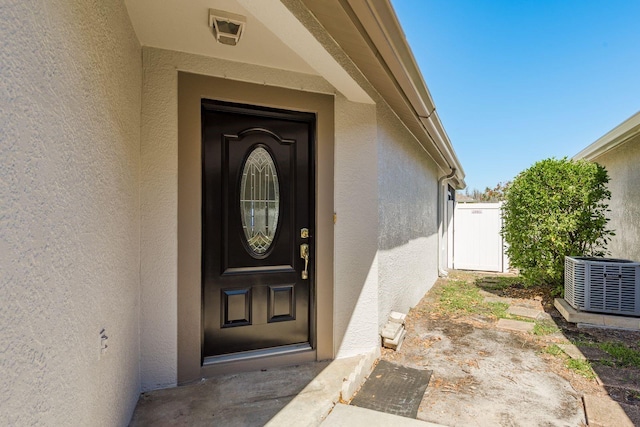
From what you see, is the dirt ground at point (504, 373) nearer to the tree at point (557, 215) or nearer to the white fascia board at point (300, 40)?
the tree at point (557, 215)

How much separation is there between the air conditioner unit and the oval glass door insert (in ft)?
16.9

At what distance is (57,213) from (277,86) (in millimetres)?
2627

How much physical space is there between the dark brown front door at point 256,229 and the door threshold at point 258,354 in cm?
2

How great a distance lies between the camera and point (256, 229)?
360 centimetres

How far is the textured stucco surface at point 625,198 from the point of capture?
6.62m

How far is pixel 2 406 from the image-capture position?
101 centimetres

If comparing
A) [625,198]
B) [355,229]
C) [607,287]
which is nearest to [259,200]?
[355,229]

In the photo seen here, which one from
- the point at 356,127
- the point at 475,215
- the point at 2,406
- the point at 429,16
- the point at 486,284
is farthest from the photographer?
the point at 475,215

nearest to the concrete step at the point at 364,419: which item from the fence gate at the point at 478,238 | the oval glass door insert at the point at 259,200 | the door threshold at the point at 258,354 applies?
the door threshold at the point at 258,354

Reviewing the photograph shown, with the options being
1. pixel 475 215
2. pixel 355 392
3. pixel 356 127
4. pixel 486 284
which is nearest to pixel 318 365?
pixel 355 392

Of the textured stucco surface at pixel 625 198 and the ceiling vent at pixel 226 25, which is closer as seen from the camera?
the ceiling vent at pixel 226 25

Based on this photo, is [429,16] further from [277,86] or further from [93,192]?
[93,192]

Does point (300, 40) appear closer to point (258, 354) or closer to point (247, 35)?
point (247, 35)

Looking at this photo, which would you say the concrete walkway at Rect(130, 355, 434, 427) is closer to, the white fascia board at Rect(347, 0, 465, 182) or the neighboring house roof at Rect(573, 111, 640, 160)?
the white fascia board at Rect(347, 0, 465, 182)
